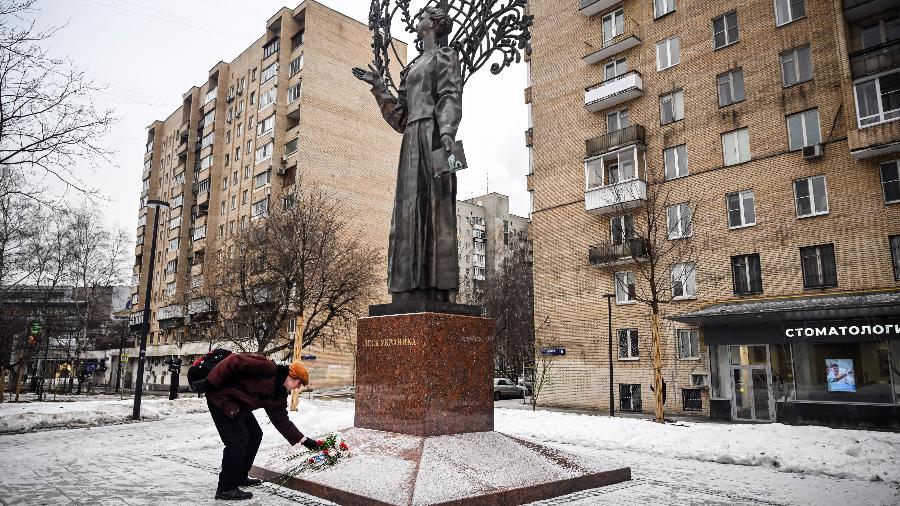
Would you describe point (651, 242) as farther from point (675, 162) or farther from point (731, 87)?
point (731, 87)

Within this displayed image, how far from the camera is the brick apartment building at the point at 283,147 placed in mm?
46844

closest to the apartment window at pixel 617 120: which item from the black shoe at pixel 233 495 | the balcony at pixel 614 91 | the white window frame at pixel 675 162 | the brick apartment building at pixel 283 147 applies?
the balcony at pixel 614 91

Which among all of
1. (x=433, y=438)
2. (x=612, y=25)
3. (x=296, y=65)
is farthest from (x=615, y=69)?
(x=296, y=65)

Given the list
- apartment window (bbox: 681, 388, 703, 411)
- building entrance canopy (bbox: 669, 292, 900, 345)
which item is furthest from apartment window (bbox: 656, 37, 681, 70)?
apartment window (bbox: 681, 388, 703, 411)

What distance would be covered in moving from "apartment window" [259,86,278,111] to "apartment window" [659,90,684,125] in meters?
32.0

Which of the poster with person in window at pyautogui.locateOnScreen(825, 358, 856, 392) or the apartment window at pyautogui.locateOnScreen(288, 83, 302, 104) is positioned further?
the apartment window at pyautogui.locateOnScreen(288, 83, 302, 104)

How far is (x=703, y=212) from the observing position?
85.3ft

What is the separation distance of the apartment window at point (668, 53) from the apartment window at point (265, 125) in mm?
30930

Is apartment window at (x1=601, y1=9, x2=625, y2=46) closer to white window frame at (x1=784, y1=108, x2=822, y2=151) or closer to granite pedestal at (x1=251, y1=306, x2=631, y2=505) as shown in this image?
white window frame at (x1=784, y1=108, x2=822, y2=151)

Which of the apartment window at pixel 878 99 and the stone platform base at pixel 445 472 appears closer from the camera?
the stone platform base at pixel 445 472

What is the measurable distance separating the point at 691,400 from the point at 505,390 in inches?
632

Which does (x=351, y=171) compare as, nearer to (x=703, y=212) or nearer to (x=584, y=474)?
(x=703, y=212)

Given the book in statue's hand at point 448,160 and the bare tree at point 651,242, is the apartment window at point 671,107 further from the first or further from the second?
the book in statue's hand at point 448,160

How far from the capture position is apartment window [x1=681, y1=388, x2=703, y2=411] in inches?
997
